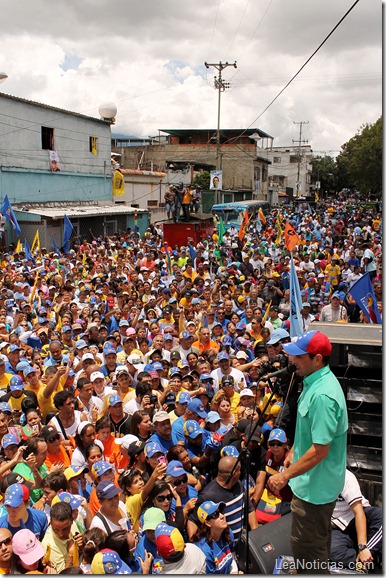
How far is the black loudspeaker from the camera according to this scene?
3234 millimetres

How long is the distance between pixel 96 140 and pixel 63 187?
4.48m

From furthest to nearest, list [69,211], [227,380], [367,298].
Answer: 1. [69,211]
2. [367,298]
3. [227,380]

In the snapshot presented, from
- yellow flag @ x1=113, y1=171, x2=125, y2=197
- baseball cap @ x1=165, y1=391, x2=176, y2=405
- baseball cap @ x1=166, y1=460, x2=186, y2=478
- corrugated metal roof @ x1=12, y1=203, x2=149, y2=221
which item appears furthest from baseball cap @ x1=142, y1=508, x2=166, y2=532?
yellow flag @ x1=113, y1=171, x2=125, y2=197

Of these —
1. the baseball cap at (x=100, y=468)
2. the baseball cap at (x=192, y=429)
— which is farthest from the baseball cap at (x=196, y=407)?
the baseball cap at (x=100, y=468)

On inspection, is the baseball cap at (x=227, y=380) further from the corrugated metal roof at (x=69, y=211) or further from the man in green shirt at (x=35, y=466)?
the corrugated metal roof at (x=69, y=211)

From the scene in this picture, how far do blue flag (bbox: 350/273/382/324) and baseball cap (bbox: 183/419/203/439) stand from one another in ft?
13.1

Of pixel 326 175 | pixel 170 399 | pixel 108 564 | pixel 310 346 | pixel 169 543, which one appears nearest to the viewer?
pixel 310 346

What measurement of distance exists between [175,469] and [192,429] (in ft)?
2.73

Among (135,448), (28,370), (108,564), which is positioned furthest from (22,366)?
(108,564)

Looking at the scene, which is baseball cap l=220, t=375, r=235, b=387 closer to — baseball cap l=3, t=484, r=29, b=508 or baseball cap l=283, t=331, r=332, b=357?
baseball cap l=3, t=484, r=29, b=508

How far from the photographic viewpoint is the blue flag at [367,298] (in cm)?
804

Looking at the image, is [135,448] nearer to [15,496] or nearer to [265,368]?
[15,496]

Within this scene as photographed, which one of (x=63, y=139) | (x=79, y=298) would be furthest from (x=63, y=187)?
(x=79, y=298)

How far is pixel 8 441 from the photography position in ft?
15.0
